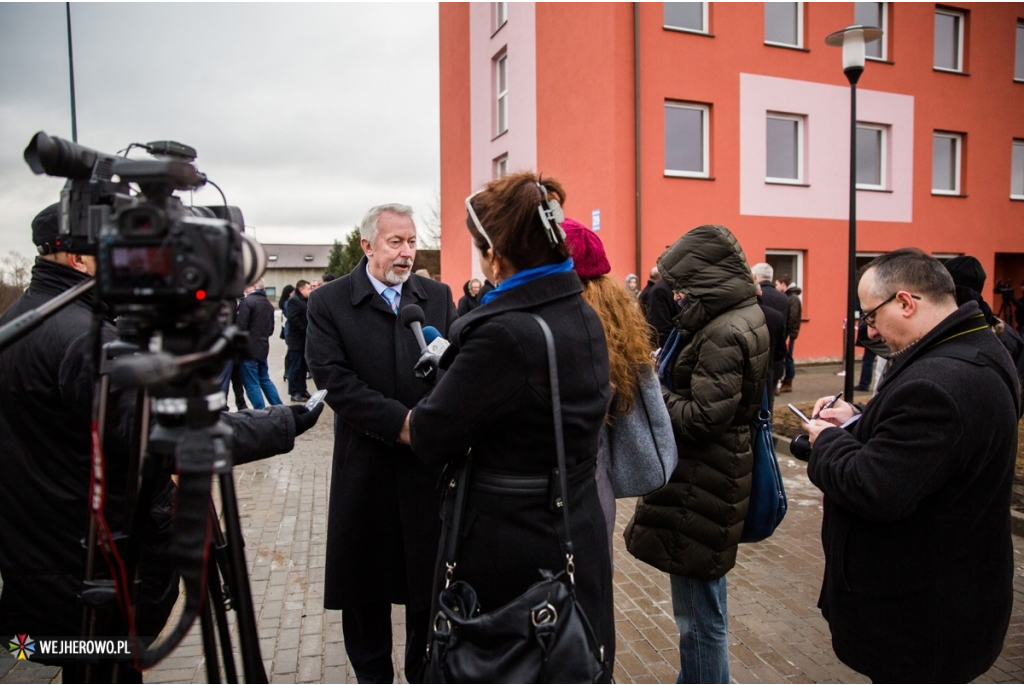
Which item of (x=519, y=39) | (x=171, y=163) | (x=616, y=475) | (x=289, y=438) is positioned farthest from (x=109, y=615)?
(x=519, y=39)

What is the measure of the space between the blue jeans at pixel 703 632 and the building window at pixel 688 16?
524 inches

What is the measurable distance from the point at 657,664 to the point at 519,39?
16288mm

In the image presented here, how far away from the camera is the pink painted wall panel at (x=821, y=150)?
14.5 meters

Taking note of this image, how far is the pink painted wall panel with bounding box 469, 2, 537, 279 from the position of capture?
16672mm

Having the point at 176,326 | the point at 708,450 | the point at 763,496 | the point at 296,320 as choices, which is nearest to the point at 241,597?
the point at 176,326

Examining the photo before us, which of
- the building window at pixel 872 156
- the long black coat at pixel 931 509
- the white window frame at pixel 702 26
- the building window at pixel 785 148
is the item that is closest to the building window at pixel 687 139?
the white window frame at pixel 702 26

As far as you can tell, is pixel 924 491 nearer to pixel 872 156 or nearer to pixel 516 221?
pixel 516 221

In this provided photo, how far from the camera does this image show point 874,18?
50.6ft

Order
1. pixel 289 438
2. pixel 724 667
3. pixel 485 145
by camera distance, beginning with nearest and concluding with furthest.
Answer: pixel 289 438, pixel 724 667, pixel 485 145

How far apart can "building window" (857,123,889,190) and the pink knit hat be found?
1548cm

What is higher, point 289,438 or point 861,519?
point 289,438

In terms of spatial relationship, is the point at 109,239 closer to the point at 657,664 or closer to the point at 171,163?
the point at 171,163

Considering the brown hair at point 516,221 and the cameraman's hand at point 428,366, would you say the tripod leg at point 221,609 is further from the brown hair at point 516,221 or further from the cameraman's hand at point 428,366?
the brown hair at point 516,221

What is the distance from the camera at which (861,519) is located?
2.28 meters
